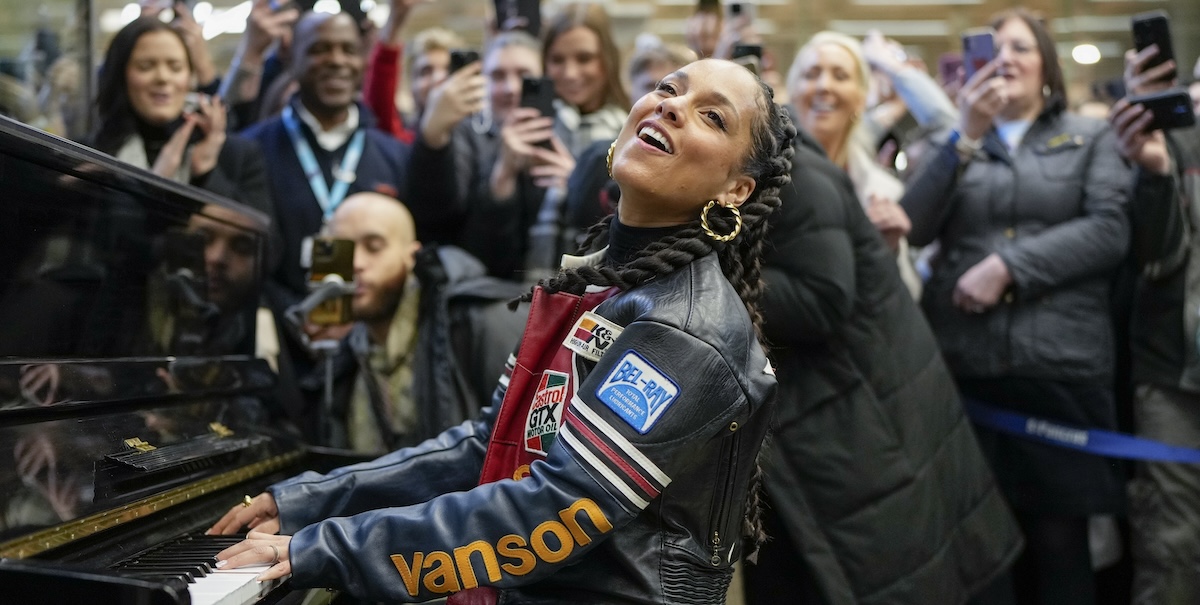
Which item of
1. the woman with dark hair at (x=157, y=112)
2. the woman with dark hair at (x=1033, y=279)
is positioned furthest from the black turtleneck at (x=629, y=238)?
the woman with dark hair at (x=1033, y=279)

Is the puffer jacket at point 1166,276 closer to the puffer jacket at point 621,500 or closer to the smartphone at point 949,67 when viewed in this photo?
the smartphone at point 949,67

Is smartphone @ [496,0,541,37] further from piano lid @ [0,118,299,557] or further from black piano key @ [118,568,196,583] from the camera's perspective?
black piano key @ [118,568,196,583]

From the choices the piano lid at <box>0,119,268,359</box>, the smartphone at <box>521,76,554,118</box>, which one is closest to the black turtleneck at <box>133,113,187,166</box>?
the piano lid at <box>0,119,268,359</box>

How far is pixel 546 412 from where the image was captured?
6.54 ft

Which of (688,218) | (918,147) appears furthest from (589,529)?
(918,147)

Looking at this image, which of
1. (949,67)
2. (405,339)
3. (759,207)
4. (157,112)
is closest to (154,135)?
(157,112)

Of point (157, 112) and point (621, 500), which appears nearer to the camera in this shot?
point (621, 500)

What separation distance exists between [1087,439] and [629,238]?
2.37m

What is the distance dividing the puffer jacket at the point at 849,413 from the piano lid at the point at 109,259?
4.31 ft

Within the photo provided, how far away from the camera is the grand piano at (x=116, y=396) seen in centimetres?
172

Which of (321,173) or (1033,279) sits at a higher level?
(321,173)

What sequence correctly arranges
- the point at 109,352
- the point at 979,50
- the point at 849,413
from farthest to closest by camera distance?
the point at 979,50, the point at 849,413, the point at 109,352

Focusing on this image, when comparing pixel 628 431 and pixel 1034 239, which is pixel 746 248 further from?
pixel 1034 239

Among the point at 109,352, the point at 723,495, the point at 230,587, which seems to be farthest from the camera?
the point at 109,352
